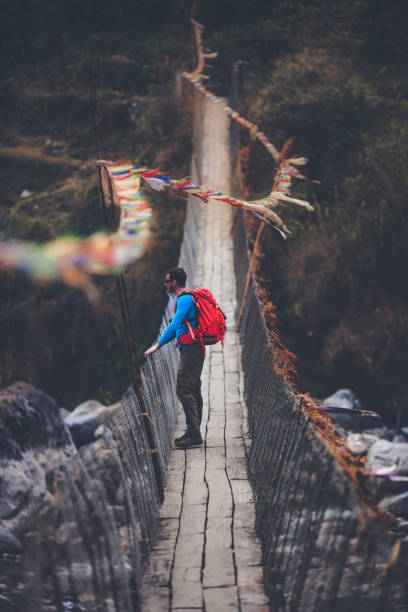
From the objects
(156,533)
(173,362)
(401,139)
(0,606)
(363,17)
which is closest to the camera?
(156,533)

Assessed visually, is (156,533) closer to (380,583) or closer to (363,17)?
(380,583)

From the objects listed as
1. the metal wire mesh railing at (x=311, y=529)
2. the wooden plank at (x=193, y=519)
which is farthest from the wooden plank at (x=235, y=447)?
the wooden plank at (x=193, y=519)

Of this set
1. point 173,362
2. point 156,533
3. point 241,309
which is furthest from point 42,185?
point 156,533

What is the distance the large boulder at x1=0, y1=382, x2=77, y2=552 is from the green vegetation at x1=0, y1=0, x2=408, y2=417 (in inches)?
154

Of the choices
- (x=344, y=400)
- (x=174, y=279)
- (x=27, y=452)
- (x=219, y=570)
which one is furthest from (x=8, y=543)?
(x=344, y=400)

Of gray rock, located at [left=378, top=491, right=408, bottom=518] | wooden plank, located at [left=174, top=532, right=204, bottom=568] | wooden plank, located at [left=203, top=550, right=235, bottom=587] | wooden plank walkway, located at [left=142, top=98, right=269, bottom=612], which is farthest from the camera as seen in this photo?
gray rock, located at [left=378, top=491, right=408, bottom=518]

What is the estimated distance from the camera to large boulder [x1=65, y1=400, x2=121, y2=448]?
13.8 metres

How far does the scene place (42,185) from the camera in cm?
2117

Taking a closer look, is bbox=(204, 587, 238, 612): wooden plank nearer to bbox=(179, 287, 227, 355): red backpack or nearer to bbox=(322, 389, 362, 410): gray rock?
bbox=(179, 287, 227, 355): red backpack

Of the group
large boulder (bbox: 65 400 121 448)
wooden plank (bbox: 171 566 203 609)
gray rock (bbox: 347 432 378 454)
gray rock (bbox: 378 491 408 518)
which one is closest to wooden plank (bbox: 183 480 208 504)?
wooden plank (bbox: 171 566 203 609)

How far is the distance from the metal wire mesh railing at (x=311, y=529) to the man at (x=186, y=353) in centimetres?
84

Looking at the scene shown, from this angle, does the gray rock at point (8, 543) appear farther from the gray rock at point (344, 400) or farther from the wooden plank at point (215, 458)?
the gray rock at point (344, 400)

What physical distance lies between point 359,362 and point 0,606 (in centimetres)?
1025

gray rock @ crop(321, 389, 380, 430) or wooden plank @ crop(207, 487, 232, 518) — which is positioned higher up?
wooden plank @ crop(207, 487, 232, 518)
